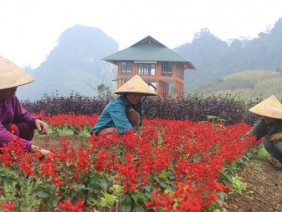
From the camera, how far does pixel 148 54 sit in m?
39.9

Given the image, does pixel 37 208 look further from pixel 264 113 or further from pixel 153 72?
pixel 153 72

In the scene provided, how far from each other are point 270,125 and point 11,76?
4278 mm

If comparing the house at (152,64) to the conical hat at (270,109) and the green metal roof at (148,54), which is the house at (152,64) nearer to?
the green metal roof at (148,54)

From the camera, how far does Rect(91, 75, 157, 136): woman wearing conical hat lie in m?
5.38

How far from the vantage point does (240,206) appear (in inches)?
159

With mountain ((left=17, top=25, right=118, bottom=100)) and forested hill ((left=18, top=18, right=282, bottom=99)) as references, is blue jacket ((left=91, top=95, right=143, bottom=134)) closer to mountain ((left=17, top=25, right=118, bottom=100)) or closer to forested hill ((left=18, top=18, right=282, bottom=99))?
forested hill ((left=18, top=18, right=282, bottom=99))

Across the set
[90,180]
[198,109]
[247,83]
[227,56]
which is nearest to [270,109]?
[90,180]

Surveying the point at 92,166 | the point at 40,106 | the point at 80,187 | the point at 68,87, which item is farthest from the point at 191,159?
the point at 68,87

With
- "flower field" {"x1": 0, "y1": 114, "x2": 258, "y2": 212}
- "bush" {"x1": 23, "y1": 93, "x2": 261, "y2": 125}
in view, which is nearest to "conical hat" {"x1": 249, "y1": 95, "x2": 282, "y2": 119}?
"flower field" {"x1": 0, "y1": 114, "x2": 258, "y2": 212}

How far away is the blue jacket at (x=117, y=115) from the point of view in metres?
5.23

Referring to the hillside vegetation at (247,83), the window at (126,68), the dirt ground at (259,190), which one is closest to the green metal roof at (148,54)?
the window at (126,68)

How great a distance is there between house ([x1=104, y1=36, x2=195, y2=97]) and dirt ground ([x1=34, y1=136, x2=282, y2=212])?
106ft

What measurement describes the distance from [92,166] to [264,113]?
3707 mm

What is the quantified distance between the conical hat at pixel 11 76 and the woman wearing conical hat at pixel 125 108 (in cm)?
161
